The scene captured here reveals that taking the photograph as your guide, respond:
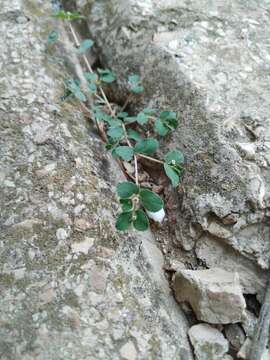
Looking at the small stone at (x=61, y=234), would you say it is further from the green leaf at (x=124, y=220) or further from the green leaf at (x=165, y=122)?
the green leaf at (x=165, y=122)

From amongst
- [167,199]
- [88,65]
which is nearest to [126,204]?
[167,199]

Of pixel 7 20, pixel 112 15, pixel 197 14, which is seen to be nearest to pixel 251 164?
pixel 197 14

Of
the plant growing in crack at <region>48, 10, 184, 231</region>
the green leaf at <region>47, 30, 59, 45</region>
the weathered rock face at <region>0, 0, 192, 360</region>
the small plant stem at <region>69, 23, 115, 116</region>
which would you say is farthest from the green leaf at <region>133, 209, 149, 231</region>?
the green leaf at <region>47, 30, 59, 45</region>

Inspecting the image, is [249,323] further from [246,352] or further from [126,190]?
[126,190]

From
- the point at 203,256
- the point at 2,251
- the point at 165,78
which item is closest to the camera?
the point at 2,251

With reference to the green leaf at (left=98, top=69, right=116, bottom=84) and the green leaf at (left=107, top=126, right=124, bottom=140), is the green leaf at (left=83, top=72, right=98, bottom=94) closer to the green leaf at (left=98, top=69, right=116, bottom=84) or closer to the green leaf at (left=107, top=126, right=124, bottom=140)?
the green leaf at (left=98, top=69, right=116, bottom=84)

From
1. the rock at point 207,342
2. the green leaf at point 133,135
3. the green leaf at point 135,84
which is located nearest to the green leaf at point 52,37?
the green leaf at point 135,84

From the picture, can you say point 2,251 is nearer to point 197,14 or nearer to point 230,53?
point 230,53
